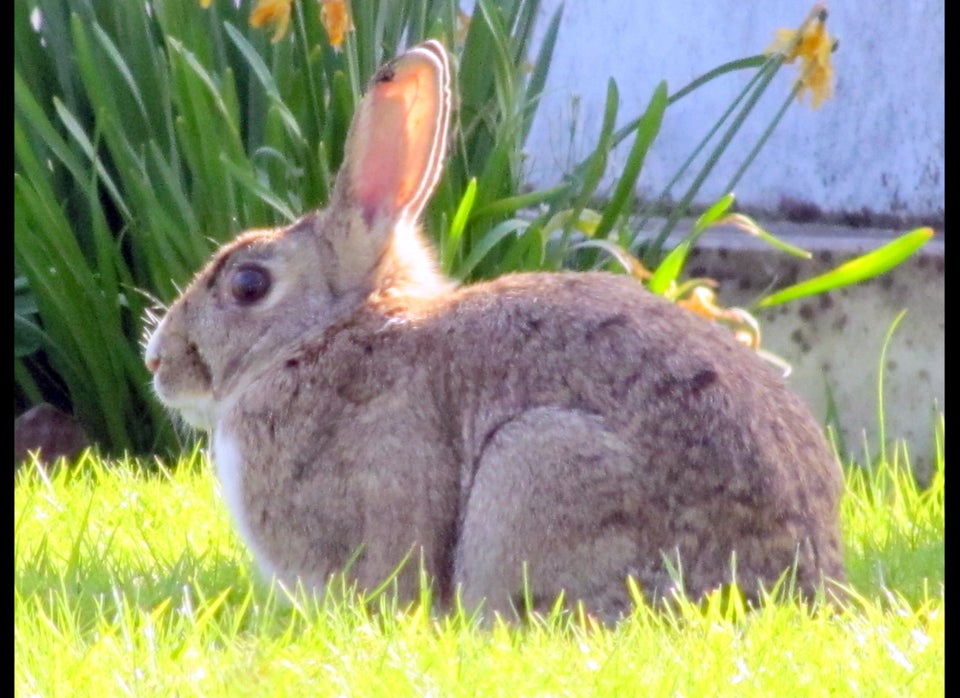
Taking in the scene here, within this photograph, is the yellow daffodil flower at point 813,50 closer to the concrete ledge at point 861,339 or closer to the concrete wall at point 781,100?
the concrete wall at point 781,100

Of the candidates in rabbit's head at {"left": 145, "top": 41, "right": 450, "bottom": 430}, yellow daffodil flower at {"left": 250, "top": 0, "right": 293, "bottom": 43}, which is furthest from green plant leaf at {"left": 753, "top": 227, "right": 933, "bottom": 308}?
yellow daffodil flower at {"left": 250, "top": 0, "right": 293, "bottom": 43}

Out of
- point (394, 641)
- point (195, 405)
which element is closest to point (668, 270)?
point (195, 405)

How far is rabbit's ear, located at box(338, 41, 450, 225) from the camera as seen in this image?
368 centimetres

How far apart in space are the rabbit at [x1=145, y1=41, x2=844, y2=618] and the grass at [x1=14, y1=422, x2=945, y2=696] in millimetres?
119

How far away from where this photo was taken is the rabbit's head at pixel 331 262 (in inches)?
146

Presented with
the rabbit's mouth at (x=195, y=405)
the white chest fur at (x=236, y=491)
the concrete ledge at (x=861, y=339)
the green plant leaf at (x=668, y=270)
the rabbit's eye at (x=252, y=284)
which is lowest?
the concrete ledge at (x=861, y=339)

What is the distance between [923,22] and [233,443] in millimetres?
2159

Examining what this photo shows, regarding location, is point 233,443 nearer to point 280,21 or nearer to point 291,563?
point 291,563

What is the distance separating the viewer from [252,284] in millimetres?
3818

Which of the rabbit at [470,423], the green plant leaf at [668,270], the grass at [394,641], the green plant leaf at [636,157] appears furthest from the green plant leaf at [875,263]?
the rabbit at [470,423]

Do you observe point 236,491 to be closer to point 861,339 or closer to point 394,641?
point 394,641

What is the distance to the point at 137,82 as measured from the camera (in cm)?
527

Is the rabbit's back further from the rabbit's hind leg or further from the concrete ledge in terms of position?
the concrete ledge

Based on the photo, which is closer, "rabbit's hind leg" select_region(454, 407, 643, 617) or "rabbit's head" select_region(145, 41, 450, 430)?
"rabbit's hind leg" select_region(454, 407, 643, 617)
